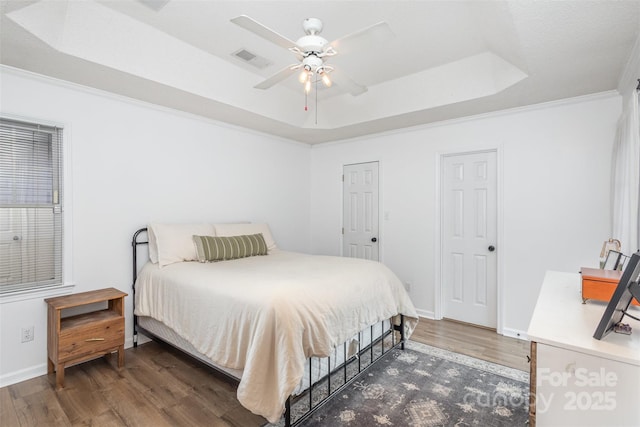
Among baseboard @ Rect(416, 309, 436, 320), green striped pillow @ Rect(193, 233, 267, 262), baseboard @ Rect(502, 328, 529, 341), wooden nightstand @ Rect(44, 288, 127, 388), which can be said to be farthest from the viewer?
baseboard @ Rect(416, 309, 436, 320)

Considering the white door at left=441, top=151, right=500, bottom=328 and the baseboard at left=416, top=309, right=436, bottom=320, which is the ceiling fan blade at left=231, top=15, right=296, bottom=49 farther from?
the baseboard at left=416, top=309, right=436, bottom=320

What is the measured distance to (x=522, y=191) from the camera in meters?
3.34

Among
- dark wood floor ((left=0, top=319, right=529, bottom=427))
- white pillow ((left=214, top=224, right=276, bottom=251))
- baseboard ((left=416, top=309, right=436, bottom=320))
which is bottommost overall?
dark wood floor ((left=0, top=319, right=529, bottom=427))

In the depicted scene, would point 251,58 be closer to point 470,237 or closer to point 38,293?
point 38,293

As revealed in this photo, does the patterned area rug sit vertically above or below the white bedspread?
below

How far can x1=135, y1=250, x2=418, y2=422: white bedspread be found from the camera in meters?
1.78

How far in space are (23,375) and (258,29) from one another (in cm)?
315

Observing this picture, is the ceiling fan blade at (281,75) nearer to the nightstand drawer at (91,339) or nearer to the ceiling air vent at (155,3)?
the ceiling air vent at (155,3)

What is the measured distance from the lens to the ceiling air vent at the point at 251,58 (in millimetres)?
2891

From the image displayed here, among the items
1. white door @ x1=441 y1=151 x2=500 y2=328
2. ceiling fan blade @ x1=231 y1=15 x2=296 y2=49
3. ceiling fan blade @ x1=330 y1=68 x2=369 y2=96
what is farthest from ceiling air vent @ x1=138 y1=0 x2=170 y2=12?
white door @ x1=441 y1=151 x2=500 y2=328

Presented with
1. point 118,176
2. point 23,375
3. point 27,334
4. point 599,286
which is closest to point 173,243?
point 118,176

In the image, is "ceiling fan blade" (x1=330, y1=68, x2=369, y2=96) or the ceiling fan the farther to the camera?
"ceiling fan blade" (x1=330, y1=68, x2=369, y2=96)

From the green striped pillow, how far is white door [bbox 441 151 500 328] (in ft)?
7.44

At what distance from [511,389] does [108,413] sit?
2822 mm
